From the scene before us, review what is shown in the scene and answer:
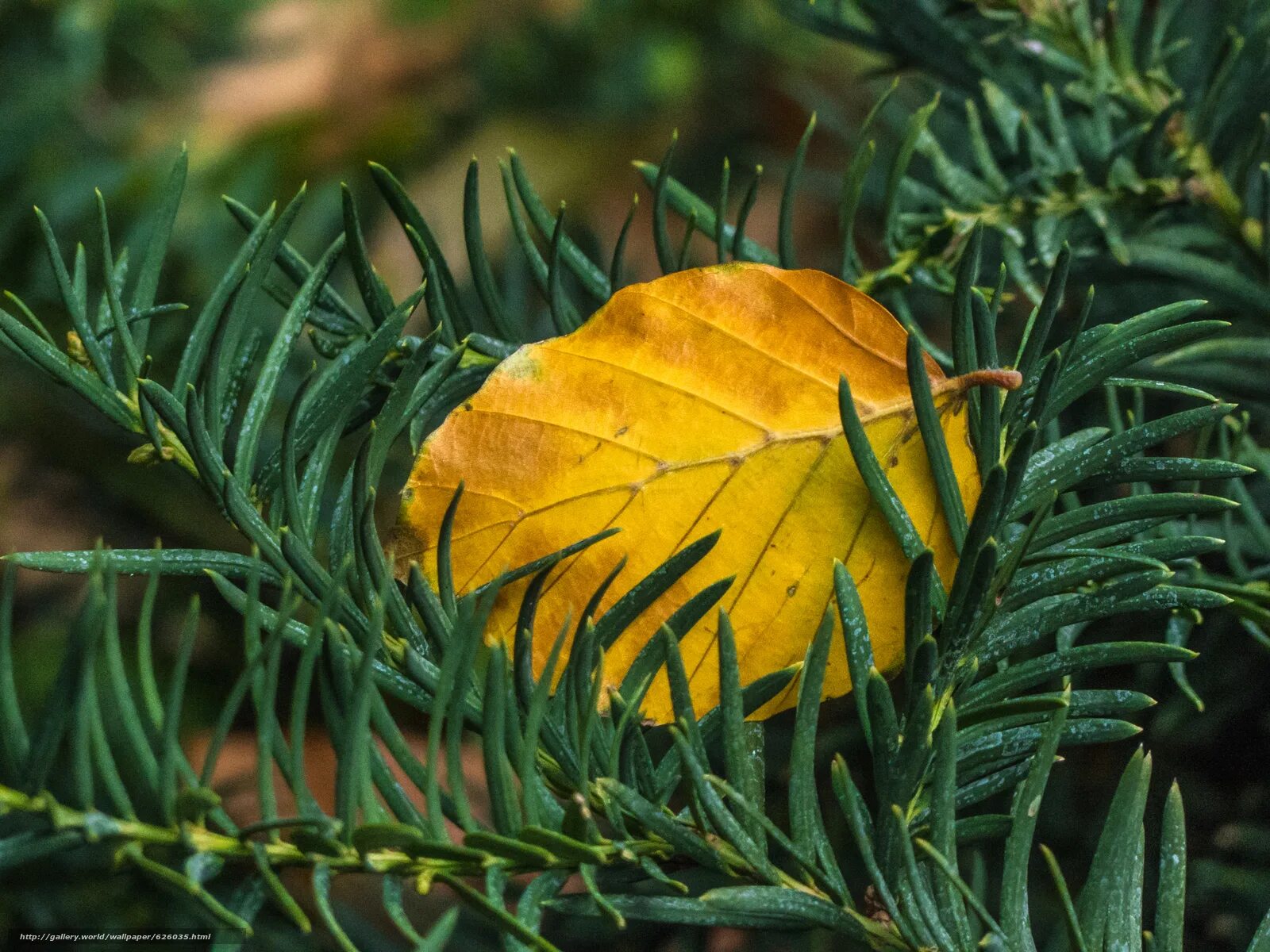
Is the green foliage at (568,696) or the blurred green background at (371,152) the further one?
the blurred green background at (371,152)

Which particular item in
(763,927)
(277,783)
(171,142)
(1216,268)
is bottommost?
(277,783)

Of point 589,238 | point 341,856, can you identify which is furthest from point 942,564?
point 589,238

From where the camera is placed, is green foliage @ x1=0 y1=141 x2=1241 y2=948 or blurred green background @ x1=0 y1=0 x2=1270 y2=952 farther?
blurred green background @ x1=0 y1=0 x2=1270 y2=952

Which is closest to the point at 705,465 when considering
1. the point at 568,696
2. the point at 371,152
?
the point at 568,696

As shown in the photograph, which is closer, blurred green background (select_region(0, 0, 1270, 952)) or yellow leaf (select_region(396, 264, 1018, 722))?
yellow leaf (select_region(396, 264, 1018, 722))

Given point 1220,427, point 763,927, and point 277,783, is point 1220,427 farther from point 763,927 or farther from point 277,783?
point 277,783
